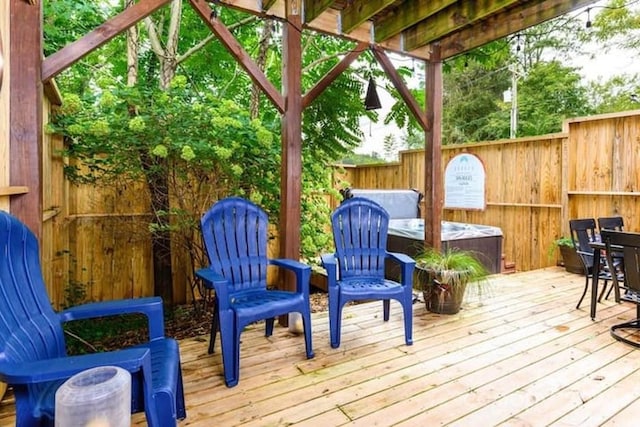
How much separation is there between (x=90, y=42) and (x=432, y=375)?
2.77m

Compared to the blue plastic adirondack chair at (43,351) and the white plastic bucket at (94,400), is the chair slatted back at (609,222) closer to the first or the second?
the blue plastic adirondack chair at (43,351)

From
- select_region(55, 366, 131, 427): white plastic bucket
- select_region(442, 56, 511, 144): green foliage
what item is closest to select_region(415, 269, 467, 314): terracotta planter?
select_region(55, 366, 131, 427): white plastic bucket

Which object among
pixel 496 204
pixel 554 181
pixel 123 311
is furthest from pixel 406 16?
pixel 496 204

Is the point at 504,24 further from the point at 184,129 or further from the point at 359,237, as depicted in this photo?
the point at 184,129

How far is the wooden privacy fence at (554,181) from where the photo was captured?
4.46 meters

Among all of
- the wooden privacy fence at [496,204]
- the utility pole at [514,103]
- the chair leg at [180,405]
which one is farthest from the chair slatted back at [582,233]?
the utility pole at [514,103]

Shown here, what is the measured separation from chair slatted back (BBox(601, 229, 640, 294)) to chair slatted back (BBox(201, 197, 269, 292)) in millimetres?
2490

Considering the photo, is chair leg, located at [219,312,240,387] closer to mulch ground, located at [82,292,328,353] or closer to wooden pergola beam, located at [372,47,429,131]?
mulch ground, located at [82,292,328,353]

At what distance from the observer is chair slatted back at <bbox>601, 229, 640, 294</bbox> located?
7.99 feet

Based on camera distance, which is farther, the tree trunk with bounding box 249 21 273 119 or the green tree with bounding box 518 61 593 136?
the green tree with bounding box 518 61 593 136

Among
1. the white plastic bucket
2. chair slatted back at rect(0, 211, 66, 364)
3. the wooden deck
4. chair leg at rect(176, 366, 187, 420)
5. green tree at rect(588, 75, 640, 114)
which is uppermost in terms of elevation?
green tree at rect(588, 75, 640, 114)

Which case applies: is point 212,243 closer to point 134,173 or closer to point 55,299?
point 134,173

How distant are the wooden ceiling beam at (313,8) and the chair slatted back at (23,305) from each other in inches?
91.2

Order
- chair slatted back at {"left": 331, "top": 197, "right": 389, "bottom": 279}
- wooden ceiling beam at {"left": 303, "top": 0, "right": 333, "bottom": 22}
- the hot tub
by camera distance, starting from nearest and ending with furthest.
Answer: wooden ceiling beam at {"left": 303, "top": 0, "right": 333, "bottom": 22}
chair slatted back at {"left": 331, "top": 197, "right": 389, "bottom": 279}
the hot tub
